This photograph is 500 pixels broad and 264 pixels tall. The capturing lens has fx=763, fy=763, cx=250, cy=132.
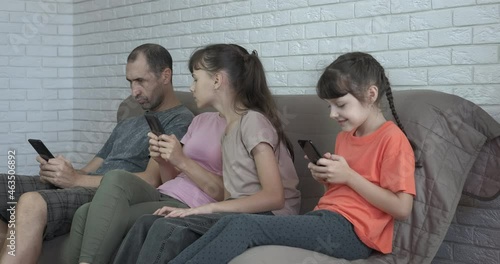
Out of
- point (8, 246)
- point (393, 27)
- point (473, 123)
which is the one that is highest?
point (393, 27)

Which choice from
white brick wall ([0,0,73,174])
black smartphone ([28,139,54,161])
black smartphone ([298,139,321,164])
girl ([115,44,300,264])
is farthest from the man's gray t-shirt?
white brick wall ([0,0,73,174])

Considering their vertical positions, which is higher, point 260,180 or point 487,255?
point 260,180

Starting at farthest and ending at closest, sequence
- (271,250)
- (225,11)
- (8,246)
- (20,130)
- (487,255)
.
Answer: (20,130) → (225,11) → (8,246) → (487,255) → (271,250)

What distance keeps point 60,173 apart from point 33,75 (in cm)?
194

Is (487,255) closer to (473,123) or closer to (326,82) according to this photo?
(473,123)

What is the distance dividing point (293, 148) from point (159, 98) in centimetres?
84

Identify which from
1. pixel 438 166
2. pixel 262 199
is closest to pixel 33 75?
pixel 262 199

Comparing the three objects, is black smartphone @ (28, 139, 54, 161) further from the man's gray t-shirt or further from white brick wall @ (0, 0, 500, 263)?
white brick wall @ (0, 0, 500, 263)

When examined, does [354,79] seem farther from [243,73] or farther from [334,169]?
[243,73]

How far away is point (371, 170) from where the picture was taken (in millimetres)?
2385

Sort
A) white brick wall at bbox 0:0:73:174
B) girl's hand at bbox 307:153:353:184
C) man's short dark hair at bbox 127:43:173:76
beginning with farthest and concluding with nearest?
white brick wall at bbox 0:0:73:174 → man's short dark hair at bbox 127:43:173:76 → girl's hand at bbox 307:153:353:184

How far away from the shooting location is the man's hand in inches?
131

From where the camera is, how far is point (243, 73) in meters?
2.92

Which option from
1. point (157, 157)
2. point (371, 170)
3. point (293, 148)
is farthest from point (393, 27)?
point (157, 157)
